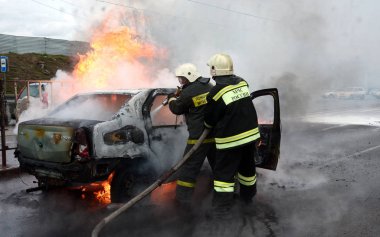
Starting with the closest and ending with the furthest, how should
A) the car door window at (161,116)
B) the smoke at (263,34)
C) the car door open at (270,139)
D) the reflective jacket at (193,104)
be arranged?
the reflective jacket at (193,104) < the car door open at (270,139) < the car door window at (161,116) < the smoke at (263,34)

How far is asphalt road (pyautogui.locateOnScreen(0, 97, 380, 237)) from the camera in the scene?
4316mm

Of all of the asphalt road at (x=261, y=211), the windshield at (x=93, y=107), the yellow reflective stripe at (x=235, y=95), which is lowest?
the asphalt road at (x=261, y=211)

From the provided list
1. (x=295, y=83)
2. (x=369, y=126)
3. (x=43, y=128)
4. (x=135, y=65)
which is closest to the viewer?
(x=43, y=128)

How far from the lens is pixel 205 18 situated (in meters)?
11.4

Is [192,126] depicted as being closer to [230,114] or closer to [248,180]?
[230,114]

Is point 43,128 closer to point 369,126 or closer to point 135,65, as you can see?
point 135,65

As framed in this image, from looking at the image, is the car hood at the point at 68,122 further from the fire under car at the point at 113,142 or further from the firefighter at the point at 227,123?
the firefighter at the point at 227,123

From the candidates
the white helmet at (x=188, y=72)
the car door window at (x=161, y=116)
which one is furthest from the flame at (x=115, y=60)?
the white helmet at (x=188, y=72)

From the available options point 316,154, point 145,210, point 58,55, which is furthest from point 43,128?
point 58,55

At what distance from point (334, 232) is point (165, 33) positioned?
7971 millimetres

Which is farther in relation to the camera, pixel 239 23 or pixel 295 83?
pixel 295 83

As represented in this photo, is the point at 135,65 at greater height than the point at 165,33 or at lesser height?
lesser

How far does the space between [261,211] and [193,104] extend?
1544 millimetres

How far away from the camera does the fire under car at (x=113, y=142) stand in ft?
15.4
